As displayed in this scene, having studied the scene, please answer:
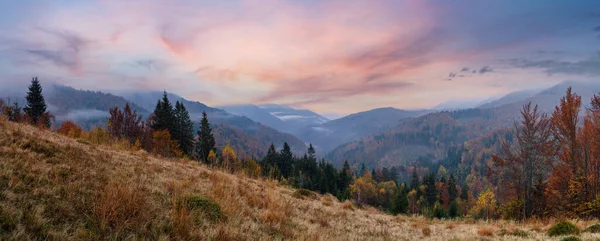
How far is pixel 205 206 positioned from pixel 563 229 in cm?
1102

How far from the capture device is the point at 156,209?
450cm

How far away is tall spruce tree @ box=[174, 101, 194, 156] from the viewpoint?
49.7 m

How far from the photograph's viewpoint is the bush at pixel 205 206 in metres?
4.88

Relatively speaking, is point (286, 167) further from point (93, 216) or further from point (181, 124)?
point (93, 216)

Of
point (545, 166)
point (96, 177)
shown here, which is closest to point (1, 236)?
point (96, 177)

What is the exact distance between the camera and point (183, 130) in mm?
50938

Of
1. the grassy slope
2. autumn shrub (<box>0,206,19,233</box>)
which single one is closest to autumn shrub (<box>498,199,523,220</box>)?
the grassy slope

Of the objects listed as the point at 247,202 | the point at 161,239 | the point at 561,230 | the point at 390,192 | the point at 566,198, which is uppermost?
the point at 161,239

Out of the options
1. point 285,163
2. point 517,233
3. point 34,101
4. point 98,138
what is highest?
point 34,101

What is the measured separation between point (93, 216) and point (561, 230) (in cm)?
1245

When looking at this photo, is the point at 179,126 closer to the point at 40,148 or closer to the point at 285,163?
the point at 285,163

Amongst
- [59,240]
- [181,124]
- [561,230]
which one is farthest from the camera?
[181,124]

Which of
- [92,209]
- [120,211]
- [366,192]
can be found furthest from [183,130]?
[366,192]

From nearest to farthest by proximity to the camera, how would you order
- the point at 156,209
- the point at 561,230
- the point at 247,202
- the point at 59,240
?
the point at 59,240, the point at 156,209, the point at 247,202, the point at 561,230
